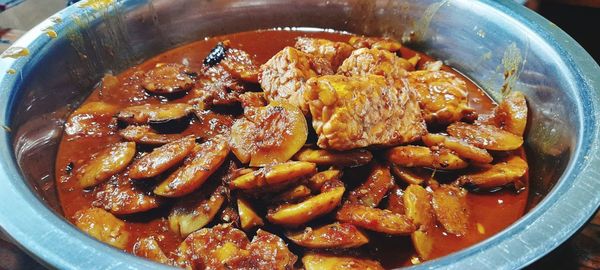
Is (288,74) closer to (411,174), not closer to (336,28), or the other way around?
(411,174)

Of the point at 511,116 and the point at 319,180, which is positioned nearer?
the point at 319,180

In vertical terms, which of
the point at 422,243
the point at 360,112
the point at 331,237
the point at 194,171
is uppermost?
the point at 360,112

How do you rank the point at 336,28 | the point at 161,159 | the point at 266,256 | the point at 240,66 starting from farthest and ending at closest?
the point at 336,28 → the point at 240,66 → the point at 161,159 → the point at 266,256

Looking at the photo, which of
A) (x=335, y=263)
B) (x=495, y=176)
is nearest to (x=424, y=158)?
(x=495, y=176)

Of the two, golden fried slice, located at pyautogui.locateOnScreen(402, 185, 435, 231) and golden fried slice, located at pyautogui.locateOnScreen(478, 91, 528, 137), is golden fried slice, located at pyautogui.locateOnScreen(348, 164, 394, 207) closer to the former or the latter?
golden fried slice, located at pyautogui.locateOnScreen(402, 185, 435, 231)

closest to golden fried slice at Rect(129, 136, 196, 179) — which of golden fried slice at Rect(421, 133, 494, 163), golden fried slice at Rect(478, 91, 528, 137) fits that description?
golden fried slice at Rect(421, 133, 494, 163)

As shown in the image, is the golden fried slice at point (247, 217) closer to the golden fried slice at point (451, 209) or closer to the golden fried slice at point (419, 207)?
the golden fried slice at point (419, 207)

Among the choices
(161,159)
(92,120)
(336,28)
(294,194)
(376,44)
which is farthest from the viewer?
(336,28)

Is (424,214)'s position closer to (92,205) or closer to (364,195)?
(364,195)
